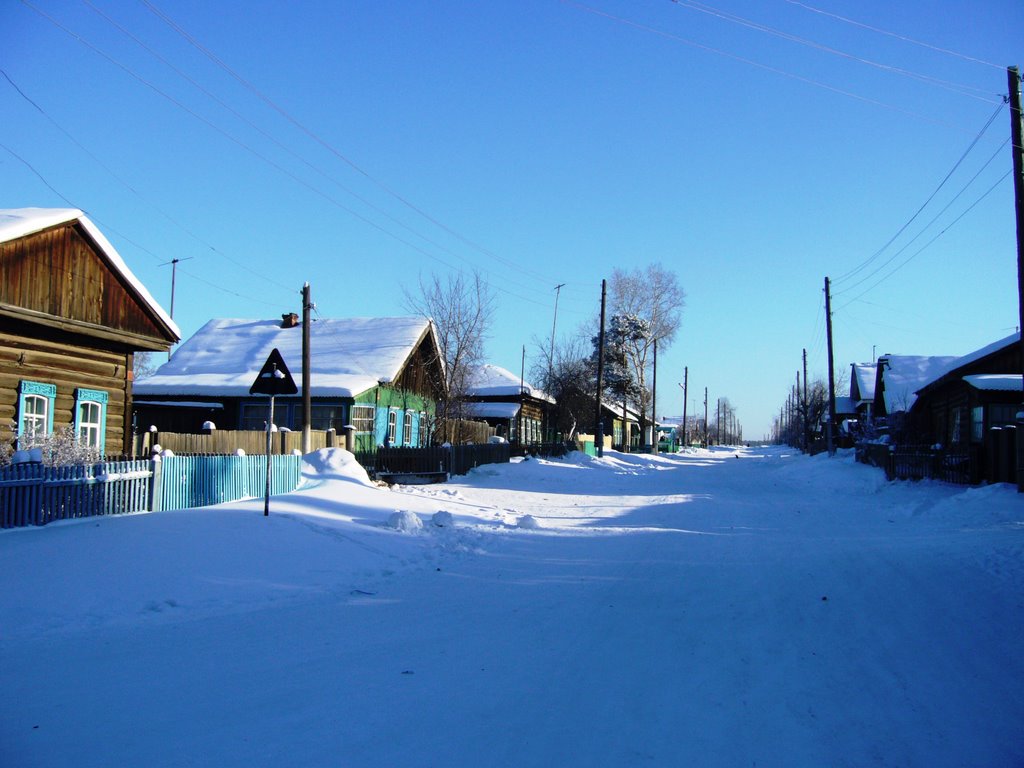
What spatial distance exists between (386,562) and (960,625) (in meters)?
6.84

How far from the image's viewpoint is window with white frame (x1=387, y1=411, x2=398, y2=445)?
3400 centimetres

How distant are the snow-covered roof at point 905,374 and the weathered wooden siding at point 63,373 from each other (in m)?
33.0

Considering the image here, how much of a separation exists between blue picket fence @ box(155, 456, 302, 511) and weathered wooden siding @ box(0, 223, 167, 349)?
450 cm

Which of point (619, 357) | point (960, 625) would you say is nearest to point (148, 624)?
point (960, 625)

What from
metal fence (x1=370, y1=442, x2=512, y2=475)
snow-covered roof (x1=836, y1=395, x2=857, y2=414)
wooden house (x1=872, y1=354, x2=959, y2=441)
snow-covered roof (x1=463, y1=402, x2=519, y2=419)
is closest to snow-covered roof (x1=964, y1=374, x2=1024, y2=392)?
wooden house (x1=872, y1=354, x2=959, y2=441)

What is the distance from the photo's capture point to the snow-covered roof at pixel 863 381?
5203cm

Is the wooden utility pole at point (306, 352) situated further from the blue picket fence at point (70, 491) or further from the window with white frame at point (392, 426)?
the blue picket fence at point (70, 491)

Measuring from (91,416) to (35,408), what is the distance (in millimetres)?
1772

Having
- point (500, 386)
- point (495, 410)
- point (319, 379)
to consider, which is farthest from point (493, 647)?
point (500, 386)

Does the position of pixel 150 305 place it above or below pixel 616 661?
above

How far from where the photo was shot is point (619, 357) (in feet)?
204

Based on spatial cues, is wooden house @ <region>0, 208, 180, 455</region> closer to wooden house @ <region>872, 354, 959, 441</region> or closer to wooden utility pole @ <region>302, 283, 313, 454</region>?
wooden utility pole @ <region>302, 283, 313, 454</region>

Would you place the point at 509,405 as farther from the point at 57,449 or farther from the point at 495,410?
the point at 57,449

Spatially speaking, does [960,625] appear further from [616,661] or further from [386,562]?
[386,562]
